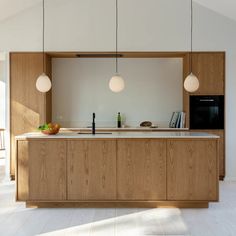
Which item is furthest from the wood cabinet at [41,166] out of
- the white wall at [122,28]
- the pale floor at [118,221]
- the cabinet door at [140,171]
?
the white wall at [122,28]

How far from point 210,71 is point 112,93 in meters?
1.92

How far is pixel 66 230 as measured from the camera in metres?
3.63

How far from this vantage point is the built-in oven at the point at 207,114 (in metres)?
6.19

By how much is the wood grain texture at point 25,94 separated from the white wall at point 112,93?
763 mm

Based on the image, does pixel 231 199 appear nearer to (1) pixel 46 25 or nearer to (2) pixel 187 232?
(2) pixel 187 232

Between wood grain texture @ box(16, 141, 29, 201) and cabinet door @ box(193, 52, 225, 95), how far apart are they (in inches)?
128

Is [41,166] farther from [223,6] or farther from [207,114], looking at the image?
[223,6]

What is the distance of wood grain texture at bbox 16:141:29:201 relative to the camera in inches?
174

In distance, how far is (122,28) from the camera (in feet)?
20.1

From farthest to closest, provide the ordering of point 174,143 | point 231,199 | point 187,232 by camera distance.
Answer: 1. point 231,199
2. point 174,143
3. point 187,232

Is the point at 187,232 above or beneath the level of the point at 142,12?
beneath

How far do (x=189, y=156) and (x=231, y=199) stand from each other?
1071 mm

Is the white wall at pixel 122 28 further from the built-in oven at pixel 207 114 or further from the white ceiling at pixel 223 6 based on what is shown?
the built-in oven at pixel 207 114

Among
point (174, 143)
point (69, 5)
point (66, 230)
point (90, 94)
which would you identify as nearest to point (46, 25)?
point (69, 5)
